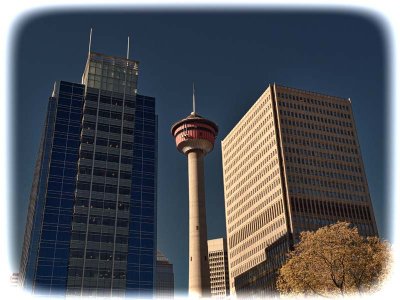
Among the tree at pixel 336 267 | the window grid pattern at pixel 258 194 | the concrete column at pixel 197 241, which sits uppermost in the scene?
the window grid pattern at pixel 258 194

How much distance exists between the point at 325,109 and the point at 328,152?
17946 mm

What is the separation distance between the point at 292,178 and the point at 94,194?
68.0 m

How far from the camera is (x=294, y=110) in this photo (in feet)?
585

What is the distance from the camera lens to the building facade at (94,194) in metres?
124

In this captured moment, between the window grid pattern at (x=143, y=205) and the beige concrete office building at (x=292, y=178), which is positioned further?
the beige concrete office building at (x=292, y=178)

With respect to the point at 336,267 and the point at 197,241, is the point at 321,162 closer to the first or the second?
the point at 197,241

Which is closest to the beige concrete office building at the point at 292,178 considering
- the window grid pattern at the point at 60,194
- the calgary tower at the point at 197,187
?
the calgary tower at the point at 197,187

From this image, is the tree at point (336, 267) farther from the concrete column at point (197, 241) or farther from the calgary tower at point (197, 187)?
the calgary tower at point (197, 187)

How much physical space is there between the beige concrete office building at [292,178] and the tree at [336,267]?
300 ft

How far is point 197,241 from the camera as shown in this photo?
13350 cm

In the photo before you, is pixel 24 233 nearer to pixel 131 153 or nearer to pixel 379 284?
pixel 131 153

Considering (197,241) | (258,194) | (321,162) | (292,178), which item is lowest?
(197,241)

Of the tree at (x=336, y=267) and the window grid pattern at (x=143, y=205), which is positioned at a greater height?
the window grid pattern at (x=143, y=205)

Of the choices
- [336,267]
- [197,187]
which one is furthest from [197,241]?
[336,267]
